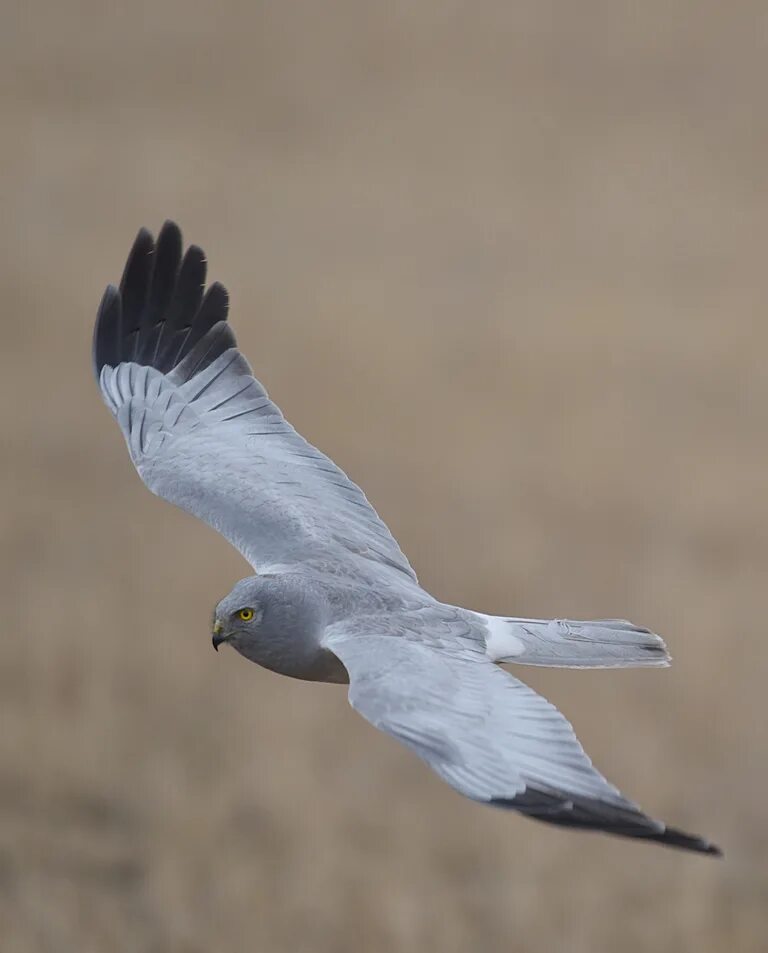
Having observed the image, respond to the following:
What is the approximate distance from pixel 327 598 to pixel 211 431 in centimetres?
137

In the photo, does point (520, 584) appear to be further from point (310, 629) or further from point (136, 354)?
point (310, 629)

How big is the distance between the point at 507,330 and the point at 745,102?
772cm

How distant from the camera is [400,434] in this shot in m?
14.0

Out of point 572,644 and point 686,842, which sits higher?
point 572,644

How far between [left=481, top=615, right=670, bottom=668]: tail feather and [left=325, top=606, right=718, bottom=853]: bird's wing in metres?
0.21

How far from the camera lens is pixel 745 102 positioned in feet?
72.9

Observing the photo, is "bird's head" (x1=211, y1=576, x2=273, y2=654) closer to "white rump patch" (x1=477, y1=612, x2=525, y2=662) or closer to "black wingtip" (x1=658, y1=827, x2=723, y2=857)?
"white rump patch" (x1=477, y1=612, x2=525, y2=662)

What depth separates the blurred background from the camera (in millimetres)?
9320

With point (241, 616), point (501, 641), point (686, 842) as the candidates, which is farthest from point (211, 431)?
point (686, 842)

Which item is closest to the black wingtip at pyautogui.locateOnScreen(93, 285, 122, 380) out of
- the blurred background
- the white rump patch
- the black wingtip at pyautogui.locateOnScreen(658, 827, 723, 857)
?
the white rump patch

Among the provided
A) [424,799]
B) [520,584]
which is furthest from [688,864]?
[520,584]

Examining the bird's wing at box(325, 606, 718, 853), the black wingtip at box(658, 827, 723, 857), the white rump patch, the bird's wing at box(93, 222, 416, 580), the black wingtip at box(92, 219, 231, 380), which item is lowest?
the black wingtip at box(658, 827, 723, 857)

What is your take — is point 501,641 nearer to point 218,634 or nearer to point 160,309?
point 218,634

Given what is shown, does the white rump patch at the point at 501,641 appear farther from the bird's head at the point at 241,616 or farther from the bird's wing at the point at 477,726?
the bird's head at the point at 241,616
